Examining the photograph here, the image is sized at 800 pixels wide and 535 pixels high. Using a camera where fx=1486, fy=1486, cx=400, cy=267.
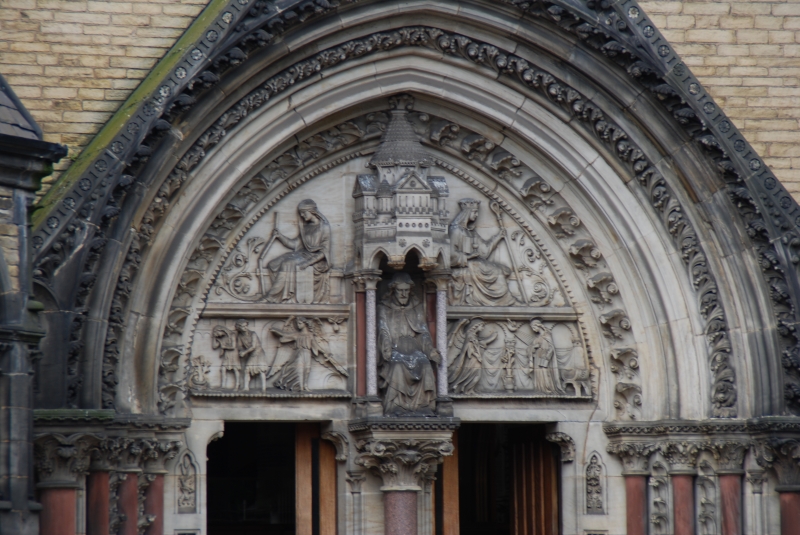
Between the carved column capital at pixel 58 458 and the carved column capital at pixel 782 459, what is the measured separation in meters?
5.55

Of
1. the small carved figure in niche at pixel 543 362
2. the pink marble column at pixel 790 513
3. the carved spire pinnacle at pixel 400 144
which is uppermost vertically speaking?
the carved spire pinnacle at pixel 400 144

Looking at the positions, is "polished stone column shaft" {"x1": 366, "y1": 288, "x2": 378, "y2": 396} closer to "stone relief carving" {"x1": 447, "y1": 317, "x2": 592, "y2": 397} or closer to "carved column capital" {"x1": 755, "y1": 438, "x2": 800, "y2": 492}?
"stone relief carving" {"x1": 447, "y1": 317, "x2": 592, "y2": 397}

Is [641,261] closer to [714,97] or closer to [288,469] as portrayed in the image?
[714,97]

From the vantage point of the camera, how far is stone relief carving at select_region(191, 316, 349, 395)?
12836 mm

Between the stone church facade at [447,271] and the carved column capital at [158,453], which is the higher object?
the stone church facade at [447,271]

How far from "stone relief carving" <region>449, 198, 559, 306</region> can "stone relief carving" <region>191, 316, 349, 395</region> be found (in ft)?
3.92

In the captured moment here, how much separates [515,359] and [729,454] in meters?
2.07

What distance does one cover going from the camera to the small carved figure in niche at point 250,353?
1285 cm

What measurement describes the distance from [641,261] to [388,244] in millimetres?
2303

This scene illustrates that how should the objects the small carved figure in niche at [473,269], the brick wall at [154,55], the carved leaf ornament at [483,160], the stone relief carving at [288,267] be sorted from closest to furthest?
the carved leaf ornament at [483,160] < the brick wall at [154,55] < the stone relief carving at [288,267] < the small carved figure in niche at [473,269]

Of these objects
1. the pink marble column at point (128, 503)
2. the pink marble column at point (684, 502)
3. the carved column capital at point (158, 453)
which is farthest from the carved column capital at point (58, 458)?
the pink marble column at point (684, 502)

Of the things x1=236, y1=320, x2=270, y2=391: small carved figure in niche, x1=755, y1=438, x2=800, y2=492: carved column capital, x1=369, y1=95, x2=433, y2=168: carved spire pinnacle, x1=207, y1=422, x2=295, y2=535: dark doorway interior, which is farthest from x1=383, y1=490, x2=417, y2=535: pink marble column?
x1=207, y1=422, x2=295, y2=535: dark doorway interior

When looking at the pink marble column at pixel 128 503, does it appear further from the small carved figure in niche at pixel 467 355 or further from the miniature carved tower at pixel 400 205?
the small carved figure in niche at pixel 467 355

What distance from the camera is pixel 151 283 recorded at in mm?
12156
